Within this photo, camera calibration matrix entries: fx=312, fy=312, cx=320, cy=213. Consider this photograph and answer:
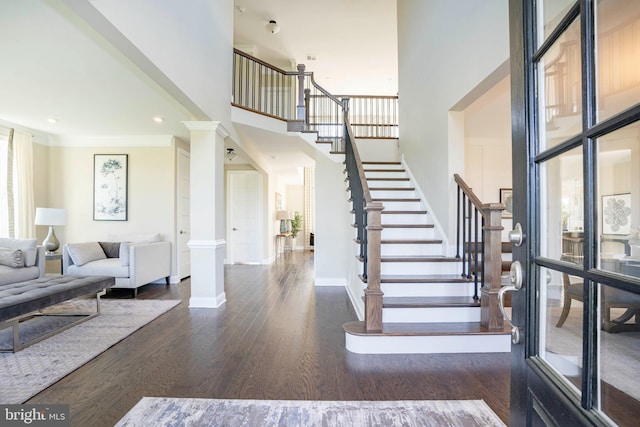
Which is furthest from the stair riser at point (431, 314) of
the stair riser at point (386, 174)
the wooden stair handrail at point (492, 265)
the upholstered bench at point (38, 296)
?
the upholstered bench at point (38, 296)

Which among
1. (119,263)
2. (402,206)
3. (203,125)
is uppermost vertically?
(203,125)

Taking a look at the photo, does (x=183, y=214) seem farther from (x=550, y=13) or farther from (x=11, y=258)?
(x=550, y=13)

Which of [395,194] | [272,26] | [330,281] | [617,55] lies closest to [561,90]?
[617,55]

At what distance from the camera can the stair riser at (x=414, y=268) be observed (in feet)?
10.6

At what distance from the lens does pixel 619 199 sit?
1.87ft

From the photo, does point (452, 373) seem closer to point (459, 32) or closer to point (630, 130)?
point (630, 130)

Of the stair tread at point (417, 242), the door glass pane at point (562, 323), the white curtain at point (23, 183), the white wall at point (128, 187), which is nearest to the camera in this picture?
the door glass pane at point (562, 323)

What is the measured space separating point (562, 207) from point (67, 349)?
11.0 feet

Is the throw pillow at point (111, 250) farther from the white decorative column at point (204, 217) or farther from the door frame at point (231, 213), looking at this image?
the door frame at point (231, 213)

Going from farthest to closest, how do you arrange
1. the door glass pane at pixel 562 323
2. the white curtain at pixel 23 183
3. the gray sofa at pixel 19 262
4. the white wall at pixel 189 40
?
the white curtain at pixel 23 183 → the gray sofa at pixel 19 262 → the white wall at pixel 189 40 → the door glass pane at pixel 562 323

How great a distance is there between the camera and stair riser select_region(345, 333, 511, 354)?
2457mm

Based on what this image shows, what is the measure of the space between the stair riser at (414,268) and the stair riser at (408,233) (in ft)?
1.89

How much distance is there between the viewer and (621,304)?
1.76 ft

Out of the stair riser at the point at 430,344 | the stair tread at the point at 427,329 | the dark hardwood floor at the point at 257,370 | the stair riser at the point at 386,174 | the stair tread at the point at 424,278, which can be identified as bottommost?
the dark hardwood floor at the point at 257,370
